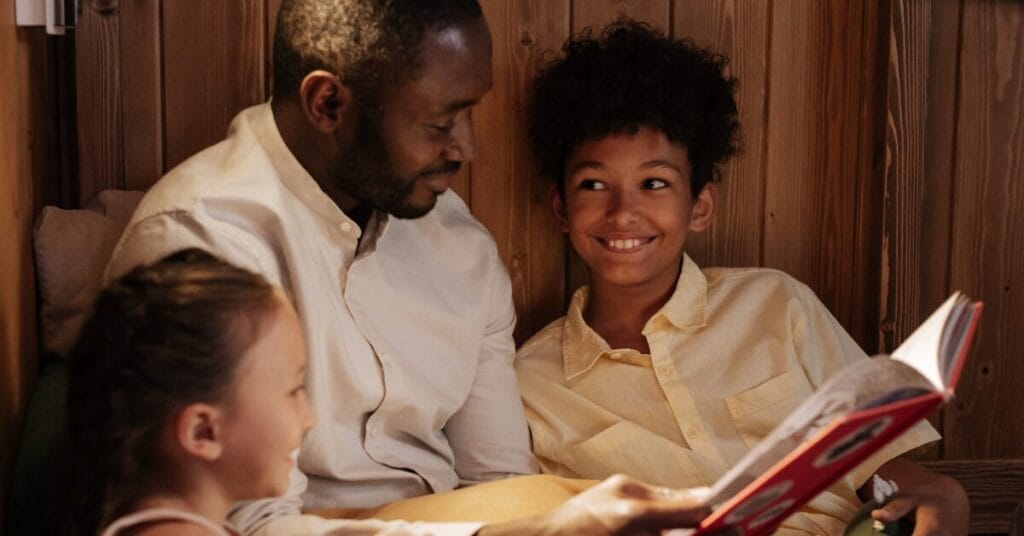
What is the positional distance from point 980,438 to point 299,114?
1433mm

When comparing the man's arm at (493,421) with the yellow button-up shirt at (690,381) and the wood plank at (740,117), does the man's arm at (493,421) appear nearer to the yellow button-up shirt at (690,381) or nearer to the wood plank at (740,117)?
the yellow button-up shirt at (690,381)

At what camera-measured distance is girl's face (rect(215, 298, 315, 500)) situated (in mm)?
1263

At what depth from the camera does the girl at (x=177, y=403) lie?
1231 millimetres

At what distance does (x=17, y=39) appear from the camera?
1688 mm

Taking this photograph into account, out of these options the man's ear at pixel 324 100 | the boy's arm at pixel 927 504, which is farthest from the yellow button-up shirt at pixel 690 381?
the man's ear at pixel 324 100

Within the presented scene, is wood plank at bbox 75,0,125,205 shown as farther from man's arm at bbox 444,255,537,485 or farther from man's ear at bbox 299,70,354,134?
man's arm at bbox 444,255,537,485

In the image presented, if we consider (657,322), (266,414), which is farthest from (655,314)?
(266,414)

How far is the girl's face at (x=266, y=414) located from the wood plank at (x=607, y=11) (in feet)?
3.24

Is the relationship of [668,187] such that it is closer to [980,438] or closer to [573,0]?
[573,0]

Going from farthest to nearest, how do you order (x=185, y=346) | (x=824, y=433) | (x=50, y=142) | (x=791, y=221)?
(x=791, y=221), (x=50, y=142), (x=185, y=346), (x=824, y=433)

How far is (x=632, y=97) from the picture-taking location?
2.00 m

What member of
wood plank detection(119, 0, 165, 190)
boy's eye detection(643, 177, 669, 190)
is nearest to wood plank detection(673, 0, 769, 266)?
boy's eye detection(643, 177, 669, 190)

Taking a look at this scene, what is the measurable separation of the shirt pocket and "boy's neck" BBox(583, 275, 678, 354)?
186mm

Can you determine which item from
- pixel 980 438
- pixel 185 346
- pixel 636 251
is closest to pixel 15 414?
pixel 185 346
